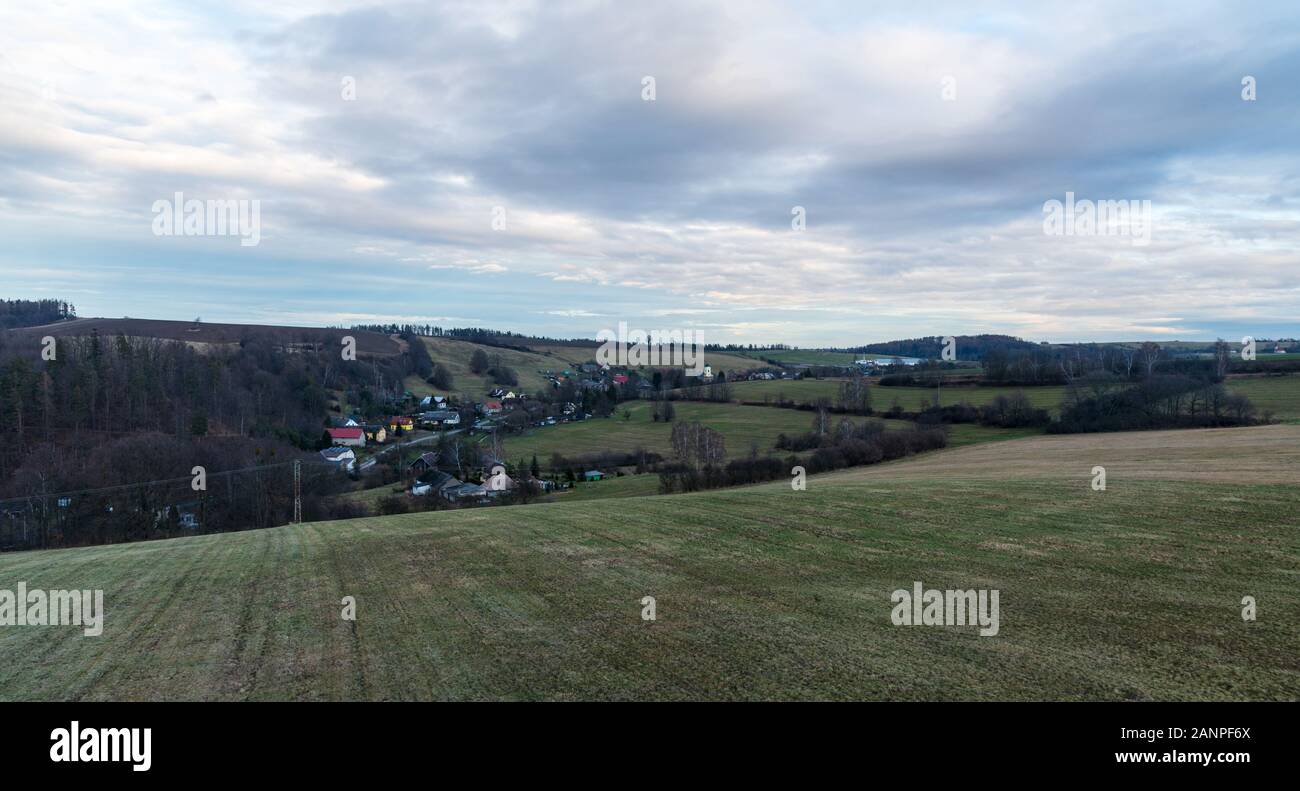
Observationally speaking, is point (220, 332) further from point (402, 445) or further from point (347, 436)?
point (402, 445)

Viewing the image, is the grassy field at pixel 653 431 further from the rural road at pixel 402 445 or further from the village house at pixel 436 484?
the rural road at pixel 402 445

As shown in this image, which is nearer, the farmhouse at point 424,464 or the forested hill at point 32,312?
the farmhouse at point 424,464

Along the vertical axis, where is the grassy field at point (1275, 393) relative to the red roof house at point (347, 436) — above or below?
above

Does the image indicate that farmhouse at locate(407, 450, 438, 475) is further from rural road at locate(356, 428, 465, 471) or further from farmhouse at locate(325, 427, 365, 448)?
farmhouse at locate(325, 427, 365, 448)

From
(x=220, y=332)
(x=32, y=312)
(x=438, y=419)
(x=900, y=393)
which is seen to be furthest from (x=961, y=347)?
(x=32, y=312)

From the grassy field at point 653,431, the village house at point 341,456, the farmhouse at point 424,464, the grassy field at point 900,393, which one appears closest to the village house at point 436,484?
the farmhouse at point 424,464

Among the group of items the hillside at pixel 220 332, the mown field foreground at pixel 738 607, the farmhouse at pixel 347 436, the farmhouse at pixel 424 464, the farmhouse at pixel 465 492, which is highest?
the hillside at pixel 220 332

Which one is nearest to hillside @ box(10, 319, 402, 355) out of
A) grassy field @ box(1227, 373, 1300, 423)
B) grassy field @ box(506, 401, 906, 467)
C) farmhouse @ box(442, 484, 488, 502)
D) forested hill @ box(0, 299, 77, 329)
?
forested hill @ box(0, 299, 77, 329)
